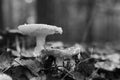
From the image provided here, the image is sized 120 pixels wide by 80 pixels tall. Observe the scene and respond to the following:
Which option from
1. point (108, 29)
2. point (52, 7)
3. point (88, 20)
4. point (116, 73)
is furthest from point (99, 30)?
point (116, 73)

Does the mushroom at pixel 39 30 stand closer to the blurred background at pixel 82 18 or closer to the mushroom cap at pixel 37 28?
the mushroom cap at pixel 37 28

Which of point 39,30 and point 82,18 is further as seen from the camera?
point 82,18

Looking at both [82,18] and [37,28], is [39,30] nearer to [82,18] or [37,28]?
[37,28]

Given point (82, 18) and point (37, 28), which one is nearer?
point (37, 28)

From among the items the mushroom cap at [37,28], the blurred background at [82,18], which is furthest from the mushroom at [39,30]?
the blurred background at [82,18]

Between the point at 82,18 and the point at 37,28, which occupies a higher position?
the point at 37,28

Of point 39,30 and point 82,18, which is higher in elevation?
point 39,30

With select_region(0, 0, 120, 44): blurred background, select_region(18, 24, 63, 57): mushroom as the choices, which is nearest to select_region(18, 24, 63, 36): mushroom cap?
select_region(18, 24, 63, 57): mushroom

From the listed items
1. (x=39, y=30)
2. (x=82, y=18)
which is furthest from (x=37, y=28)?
(x=82, y=18)

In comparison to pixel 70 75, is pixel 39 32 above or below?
above

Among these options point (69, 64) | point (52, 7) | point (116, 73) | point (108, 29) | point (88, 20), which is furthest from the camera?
point (108, 29)

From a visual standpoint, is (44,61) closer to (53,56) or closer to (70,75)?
(53,56)
